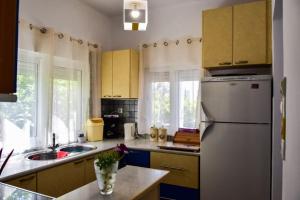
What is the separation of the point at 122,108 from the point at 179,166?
4.78 ft

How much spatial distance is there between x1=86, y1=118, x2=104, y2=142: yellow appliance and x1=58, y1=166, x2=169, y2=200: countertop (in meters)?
1.57

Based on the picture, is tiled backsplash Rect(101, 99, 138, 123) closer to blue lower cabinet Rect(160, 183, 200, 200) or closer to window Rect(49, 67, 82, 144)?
window Rect(49, 67, 82, 144)

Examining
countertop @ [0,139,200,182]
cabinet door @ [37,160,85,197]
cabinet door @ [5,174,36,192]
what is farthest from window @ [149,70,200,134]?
cabinet door @ [5,174,36,192]

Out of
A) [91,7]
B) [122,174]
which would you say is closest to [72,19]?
[91,7]

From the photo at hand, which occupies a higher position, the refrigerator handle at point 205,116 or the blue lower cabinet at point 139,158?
the refrigerator handle at point 205,116

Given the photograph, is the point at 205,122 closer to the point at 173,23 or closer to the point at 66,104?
the point at 173,23

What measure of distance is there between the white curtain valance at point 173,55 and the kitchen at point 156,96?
0.01 m

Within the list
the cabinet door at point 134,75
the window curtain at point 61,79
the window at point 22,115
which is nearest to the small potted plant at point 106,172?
the window at point 22,115

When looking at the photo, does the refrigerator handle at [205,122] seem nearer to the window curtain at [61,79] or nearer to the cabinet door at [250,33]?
the cabinet door at [250,33]

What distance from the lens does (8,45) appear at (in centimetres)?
79

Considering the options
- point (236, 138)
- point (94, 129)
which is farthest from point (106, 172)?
point (94, 129)

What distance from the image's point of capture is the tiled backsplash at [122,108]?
3568 mm

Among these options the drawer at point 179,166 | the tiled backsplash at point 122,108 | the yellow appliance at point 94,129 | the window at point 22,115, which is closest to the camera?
the window at point 22,115

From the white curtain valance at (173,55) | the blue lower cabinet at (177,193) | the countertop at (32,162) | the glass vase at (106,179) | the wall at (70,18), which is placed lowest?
the blue lower cabinet at (177,193)
